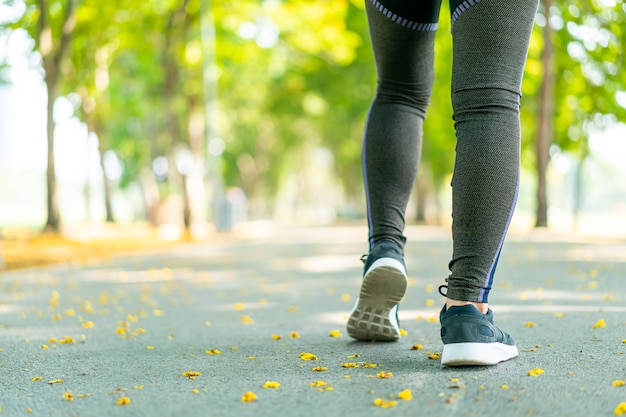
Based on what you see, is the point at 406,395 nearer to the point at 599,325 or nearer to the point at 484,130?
the point at 484,130

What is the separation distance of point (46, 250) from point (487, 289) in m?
12.5

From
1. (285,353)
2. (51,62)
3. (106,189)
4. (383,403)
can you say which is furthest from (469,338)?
(106,189)

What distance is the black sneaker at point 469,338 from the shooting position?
2545 mm

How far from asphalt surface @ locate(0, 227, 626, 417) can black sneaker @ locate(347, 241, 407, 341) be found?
0.06 m

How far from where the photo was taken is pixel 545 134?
69.7ft

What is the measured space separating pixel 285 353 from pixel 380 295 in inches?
16.0

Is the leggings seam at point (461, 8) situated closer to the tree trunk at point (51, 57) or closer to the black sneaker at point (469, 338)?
the black sneaker at point (469, 338)

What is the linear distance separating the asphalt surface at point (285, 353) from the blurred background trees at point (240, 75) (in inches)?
548

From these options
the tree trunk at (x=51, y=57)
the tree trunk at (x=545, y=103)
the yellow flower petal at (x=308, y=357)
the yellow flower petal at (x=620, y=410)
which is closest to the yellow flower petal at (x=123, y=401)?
the yellow flower petal at (x=308, y=357)

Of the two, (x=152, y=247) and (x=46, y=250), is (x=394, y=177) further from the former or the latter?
(x=152, y=247)

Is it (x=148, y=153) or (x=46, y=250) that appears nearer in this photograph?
(x=46, y=250)

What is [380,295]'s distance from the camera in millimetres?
3111

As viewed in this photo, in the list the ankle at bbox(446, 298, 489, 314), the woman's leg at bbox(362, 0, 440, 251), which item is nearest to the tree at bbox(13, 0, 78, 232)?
the woman's leg at bbox(362, 0, 440, 251)

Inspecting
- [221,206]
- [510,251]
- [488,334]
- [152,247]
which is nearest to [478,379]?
[488,334]
